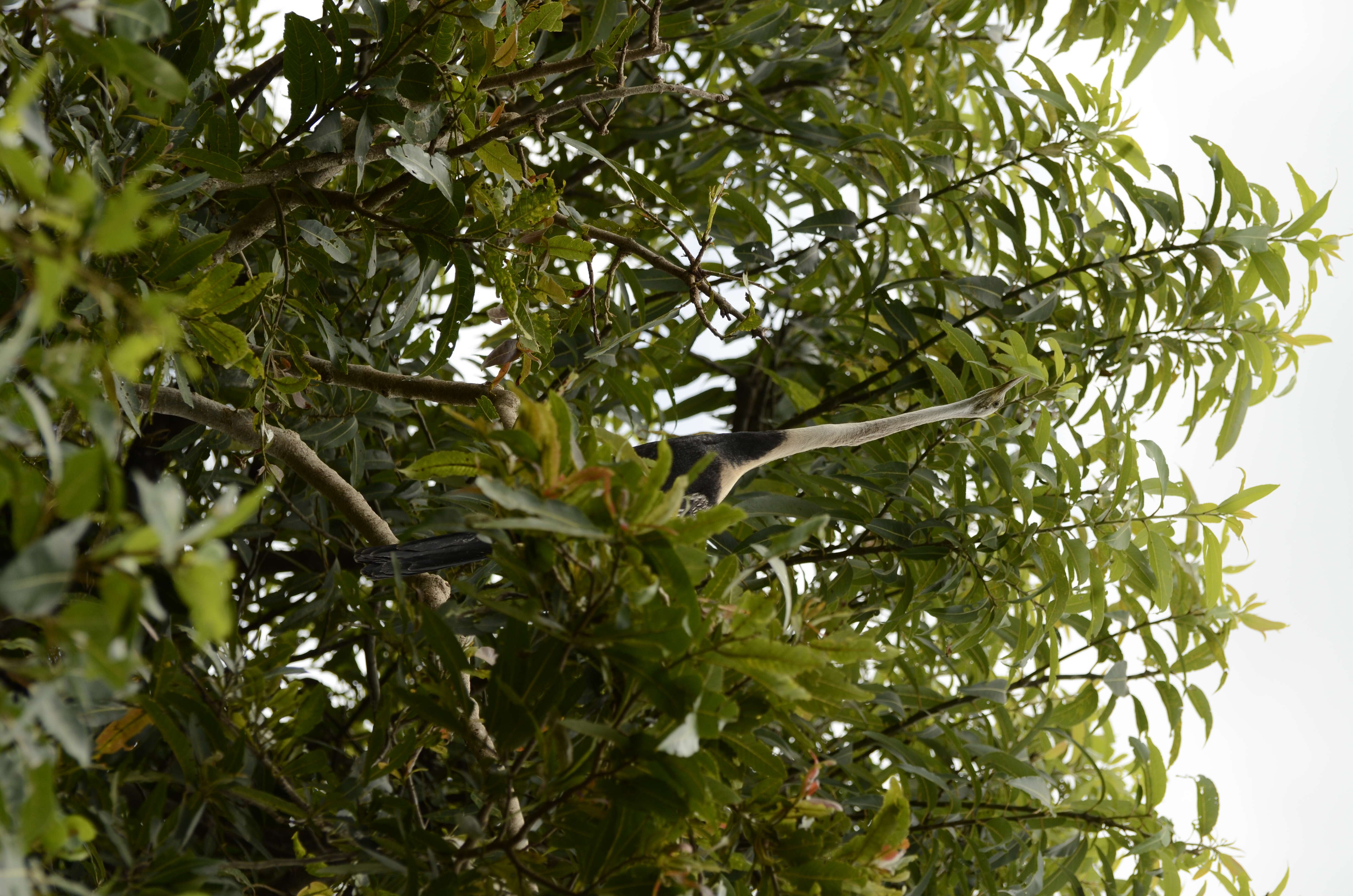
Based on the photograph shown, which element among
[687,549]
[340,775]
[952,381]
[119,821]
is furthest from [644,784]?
[340,775]

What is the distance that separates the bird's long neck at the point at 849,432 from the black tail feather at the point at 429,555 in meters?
0.16

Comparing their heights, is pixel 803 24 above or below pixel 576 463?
above

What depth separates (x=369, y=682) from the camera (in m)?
0.76

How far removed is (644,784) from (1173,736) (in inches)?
24.2

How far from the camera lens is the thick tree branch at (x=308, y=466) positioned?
58 cm

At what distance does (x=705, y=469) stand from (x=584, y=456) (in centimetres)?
9

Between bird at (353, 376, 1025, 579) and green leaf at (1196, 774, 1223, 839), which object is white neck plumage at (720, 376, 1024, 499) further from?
green leaf at (1196, 774, 1223, 839)

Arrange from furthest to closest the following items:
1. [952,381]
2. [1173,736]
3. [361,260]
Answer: [361,260]
[1173,736]
[952,381]

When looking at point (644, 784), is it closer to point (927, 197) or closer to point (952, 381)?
point (952, 381)

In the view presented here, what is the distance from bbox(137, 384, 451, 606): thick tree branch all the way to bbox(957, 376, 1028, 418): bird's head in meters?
0.35

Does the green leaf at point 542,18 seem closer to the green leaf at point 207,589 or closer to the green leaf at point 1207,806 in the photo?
the green leaf at point 207,589

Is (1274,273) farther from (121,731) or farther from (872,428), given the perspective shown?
(121,731)

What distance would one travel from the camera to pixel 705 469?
0.47 meters

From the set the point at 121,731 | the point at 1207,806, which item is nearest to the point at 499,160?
the point at 121,731
